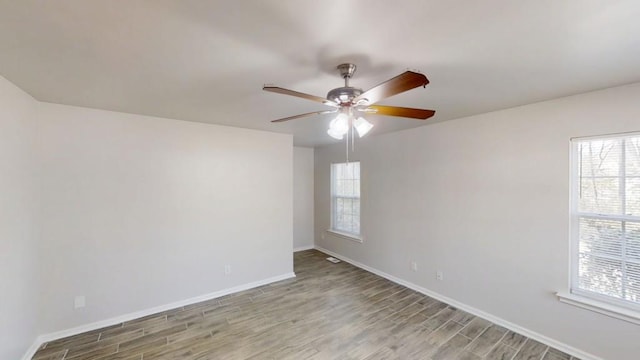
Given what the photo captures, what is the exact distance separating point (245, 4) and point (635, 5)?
5.86 feet

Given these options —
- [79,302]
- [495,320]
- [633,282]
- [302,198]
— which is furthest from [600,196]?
[79,302]

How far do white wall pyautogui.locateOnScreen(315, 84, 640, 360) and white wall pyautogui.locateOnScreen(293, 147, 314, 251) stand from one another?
2039mm

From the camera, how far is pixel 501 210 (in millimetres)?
2928

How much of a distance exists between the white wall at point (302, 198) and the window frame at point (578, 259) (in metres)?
4.33

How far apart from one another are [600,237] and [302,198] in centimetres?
464

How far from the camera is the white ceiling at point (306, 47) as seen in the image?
121 cm

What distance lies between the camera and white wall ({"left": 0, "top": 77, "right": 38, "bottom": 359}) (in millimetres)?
1989

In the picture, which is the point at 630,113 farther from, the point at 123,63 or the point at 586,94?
the point at 123,63

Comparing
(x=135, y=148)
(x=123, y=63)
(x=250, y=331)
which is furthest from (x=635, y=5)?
(x=135, y=148)

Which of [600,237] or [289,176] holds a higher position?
[289,176]

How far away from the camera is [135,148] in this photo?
3.05m

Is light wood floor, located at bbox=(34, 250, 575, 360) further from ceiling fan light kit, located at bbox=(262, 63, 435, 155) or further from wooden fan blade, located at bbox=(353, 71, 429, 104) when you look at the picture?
wooden fan blade, located at bbox=(353, 71, 429, 104)

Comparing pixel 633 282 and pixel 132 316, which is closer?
pixel 633 282

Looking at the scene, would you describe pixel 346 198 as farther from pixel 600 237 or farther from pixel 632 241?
pixel 632 241
